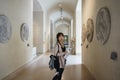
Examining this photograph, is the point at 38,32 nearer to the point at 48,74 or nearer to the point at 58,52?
the point at 48,74

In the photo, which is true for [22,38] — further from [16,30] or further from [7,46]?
[7,46]

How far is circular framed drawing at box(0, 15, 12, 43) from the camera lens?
17.1 ft

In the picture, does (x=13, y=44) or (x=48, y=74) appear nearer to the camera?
(x=13, y=44)

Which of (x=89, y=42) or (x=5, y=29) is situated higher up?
(x=5, y=29)

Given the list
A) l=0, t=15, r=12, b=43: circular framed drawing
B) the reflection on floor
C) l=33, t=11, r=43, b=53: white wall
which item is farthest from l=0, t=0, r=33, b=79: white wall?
l=33, t=11, r=43, b=53: white wall

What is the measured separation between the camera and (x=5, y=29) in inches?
217

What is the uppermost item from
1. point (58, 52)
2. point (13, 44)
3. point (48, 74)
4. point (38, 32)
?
point (38, 32)

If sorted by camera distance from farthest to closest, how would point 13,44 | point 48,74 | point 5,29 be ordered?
point 48,74
point 13,44
point 5,29

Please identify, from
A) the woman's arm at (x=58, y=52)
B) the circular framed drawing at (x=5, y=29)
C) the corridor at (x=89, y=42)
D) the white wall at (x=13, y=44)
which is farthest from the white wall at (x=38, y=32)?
the woman's arm at (x=58, y=52)

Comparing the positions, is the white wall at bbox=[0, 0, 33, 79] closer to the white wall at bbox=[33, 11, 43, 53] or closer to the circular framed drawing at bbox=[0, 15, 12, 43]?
the circular framed drawing at bbox=[0, 15, 12, 43]

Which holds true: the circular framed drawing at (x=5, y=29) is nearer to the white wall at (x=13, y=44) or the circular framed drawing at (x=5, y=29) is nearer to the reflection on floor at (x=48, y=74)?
the white wall at (x=13, y=44)

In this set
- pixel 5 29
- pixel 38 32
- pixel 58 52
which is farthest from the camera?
pixel 38 32

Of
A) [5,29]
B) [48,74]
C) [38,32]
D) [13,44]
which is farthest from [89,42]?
[38,32]

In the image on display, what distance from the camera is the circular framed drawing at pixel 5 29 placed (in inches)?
206
